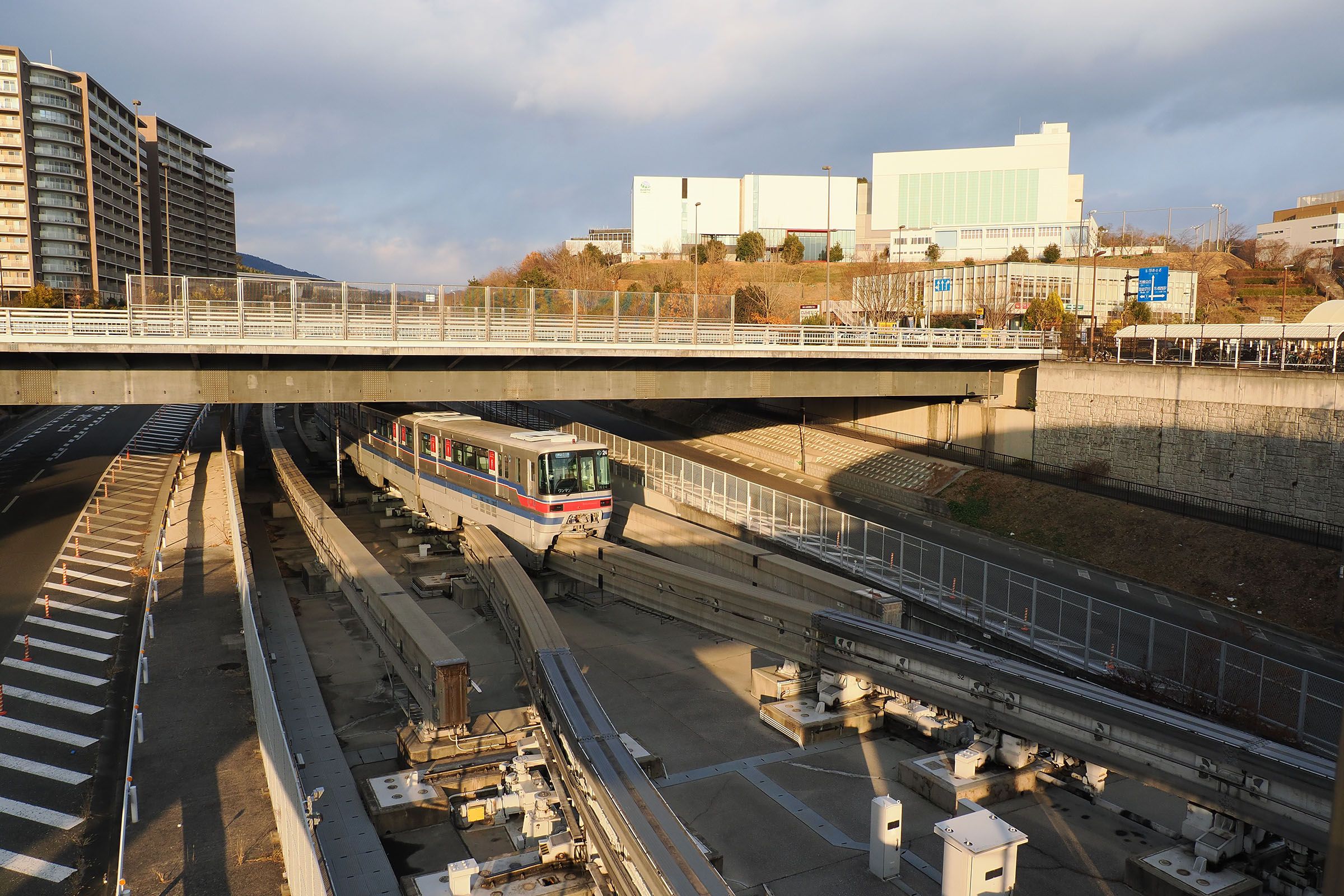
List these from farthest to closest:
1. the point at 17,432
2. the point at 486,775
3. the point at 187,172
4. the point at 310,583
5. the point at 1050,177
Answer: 1. the point at 187,172
2. the point at 1050,177
3. the point at 17,432
4. the point at 310,583
5. the point at 486,775

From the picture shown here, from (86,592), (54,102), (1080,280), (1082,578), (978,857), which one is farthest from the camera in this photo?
(54,102)

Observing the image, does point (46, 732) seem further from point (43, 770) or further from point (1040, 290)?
A: point (1040, 290)

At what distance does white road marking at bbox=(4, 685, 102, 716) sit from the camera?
1481cm

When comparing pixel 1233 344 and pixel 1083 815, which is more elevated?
pixel 1233 344

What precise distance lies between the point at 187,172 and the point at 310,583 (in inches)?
5569

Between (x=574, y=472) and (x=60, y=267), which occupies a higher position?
(x=60, y=267)

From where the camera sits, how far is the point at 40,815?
454 inches

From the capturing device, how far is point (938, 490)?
34656mm

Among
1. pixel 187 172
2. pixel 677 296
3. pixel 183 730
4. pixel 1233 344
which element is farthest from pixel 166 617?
pixel 187 172

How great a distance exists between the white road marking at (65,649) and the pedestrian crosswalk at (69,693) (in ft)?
0.10

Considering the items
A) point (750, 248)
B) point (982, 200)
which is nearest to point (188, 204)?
point (750, 248)

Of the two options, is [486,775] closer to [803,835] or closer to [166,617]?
[803,835]

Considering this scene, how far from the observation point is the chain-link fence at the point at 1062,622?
14391mm

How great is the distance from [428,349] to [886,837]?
21.0 metres
